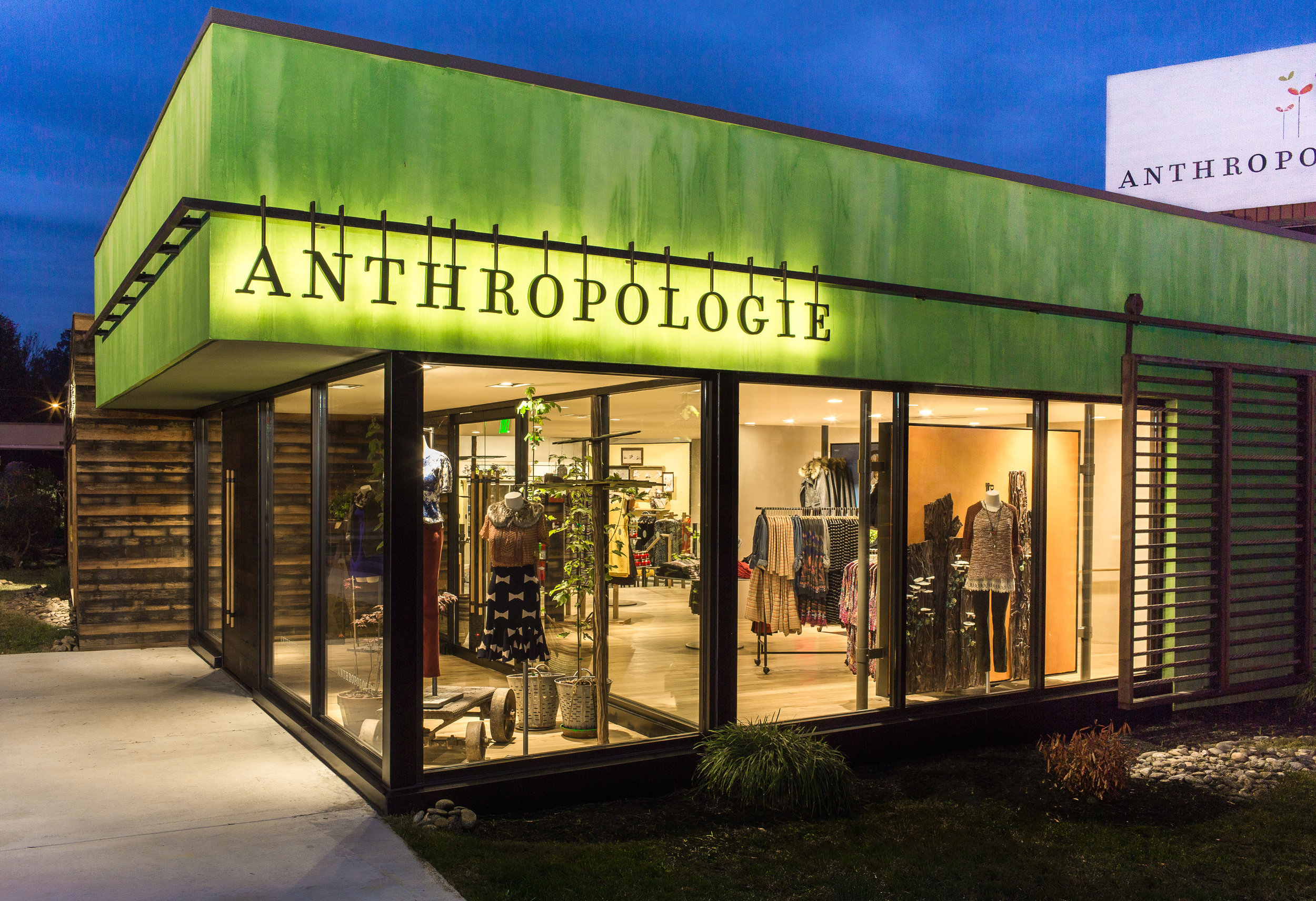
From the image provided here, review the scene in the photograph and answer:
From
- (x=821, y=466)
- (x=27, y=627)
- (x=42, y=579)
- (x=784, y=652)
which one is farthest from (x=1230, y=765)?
(x=42, y=579)

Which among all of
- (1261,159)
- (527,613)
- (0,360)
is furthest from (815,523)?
(0,360)

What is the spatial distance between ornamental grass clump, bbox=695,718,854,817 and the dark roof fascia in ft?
12.2

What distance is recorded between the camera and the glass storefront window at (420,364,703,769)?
6.11 meters

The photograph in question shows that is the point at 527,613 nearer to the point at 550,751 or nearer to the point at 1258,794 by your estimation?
the point at 550,751

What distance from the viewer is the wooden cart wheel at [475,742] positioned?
579 cm

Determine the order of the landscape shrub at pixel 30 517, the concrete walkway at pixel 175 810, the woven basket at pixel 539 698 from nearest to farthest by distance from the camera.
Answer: the concrete walkway at pixel 175 810 → the woven basket at pixel 539 698 → the landscape shrub at pixel 30 517

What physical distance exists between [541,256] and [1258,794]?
5557 millimetres

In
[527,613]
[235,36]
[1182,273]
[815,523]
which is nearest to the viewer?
[235,36]

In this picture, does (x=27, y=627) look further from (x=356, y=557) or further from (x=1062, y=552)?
(x=1062, y=552)

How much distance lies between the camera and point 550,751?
600 cm

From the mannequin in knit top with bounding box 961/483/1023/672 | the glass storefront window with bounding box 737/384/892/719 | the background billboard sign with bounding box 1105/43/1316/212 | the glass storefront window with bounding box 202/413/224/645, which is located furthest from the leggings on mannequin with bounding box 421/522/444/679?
the background billboard sign with bounding box 1105/43/1316/212

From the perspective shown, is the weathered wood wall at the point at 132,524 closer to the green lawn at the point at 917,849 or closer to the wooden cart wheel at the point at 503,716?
the wooden cart wheel at the point at 503,716

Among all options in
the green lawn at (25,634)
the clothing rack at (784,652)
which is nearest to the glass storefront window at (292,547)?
the clothing rack at (784,652)

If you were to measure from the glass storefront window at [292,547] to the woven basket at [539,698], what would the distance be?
169 cm
